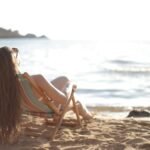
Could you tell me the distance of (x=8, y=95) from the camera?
433 centimetres

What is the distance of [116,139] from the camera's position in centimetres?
479

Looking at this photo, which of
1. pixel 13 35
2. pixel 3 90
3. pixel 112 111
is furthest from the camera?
pixel 13 35

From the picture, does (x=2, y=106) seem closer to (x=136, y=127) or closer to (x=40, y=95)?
(x=40, y=95)

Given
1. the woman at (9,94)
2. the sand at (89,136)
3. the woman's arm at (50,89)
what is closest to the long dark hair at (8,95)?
the woman at (9,94)

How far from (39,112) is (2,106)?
635mm

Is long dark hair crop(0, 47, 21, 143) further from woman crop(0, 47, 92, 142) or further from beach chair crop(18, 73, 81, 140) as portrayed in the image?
beach chair crop(18, 73, 81, 140)

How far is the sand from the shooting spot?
450 centimetres

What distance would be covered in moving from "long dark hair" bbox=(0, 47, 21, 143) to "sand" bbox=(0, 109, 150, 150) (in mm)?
255

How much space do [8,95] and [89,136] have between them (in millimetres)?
1100

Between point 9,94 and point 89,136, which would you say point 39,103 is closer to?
point 9,94

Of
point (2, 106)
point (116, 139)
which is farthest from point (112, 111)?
point (2, 106)

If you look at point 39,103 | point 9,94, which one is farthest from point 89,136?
point 9,94

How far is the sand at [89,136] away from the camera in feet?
14.8

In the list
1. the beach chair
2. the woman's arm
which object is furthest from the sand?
the woman's arm
